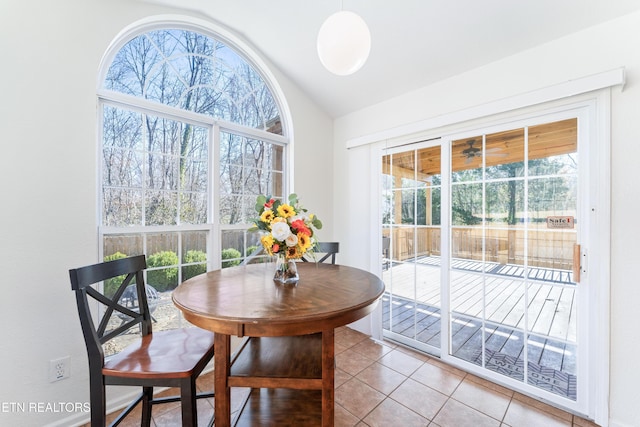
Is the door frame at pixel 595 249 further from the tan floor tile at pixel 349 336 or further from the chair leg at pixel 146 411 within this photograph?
the chair leg at pixel 146 411

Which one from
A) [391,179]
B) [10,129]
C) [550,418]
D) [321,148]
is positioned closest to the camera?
[10,129]

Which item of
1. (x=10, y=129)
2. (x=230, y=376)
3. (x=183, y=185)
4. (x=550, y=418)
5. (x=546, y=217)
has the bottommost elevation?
(x=550, y=418)

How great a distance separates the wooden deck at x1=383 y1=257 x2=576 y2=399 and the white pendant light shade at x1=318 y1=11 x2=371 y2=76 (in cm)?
188

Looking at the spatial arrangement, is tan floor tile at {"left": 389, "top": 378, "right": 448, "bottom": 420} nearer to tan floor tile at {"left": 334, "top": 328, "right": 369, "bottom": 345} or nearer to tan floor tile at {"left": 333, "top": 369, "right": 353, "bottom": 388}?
tan floor tile at {"left": 333, "top": 369, "right": 353, "bottom": 388}

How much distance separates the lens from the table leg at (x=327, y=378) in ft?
3.92

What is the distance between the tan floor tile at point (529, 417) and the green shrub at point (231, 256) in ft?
7.73

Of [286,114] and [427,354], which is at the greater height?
[286,114]

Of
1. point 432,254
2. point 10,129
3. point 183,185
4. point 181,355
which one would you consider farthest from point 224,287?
point 432,254

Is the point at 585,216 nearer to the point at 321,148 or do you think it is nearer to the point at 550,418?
the point at 550,418

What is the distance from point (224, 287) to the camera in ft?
4.86

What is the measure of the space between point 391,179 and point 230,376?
2.32m

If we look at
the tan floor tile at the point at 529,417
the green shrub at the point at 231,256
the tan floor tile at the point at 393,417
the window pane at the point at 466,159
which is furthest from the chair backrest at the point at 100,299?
the window pane at the point at 466,159

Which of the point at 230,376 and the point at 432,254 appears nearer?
the point at 230,376

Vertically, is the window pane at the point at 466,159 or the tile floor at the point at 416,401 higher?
the window pane at the point at 466,159
